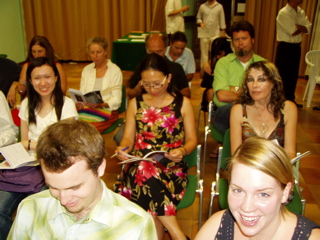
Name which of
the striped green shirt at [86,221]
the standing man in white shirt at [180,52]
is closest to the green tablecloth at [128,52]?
the standing man in white shirt at [180,52]

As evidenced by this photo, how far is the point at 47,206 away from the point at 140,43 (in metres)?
4.43

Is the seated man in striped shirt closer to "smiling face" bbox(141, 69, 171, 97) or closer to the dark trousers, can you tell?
"smiling face" bbox(141, 69, 171, 97)

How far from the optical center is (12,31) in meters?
8.80

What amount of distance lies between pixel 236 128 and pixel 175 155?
530 mm

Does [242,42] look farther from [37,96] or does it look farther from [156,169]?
[37,96]

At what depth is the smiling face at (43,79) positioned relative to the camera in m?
2.66

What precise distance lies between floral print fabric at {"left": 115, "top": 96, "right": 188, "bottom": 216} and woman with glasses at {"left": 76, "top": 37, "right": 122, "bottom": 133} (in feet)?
2.57

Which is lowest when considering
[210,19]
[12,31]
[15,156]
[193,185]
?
[193,185]

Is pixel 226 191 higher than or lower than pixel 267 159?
lower

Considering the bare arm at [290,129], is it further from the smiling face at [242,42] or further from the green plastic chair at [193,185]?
the smiling face at [242,42]

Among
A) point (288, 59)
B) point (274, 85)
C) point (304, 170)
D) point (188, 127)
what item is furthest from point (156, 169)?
point (288, 59)

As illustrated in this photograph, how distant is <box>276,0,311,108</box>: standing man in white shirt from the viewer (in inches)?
222

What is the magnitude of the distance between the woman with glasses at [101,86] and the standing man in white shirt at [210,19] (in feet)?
13.3

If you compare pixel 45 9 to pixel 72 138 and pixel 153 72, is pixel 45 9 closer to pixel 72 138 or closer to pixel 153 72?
pixel 153 72
